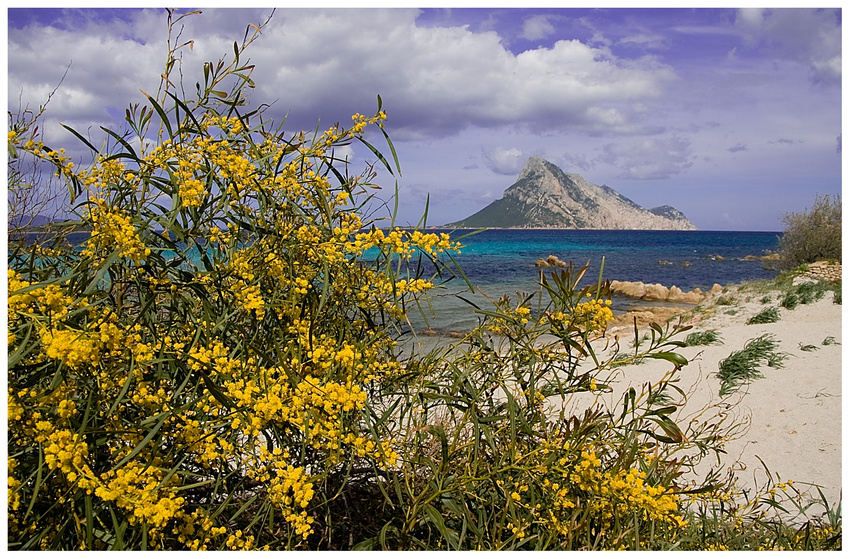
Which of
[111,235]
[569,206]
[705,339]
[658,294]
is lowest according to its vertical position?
[658,294]

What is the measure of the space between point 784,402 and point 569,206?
95879 mm

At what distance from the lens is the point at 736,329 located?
8602mm

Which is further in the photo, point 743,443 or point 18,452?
point 743,443

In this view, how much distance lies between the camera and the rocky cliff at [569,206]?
89056mm

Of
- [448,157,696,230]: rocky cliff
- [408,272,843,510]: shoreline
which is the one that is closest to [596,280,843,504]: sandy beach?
[408,272,843,510]: shoreline

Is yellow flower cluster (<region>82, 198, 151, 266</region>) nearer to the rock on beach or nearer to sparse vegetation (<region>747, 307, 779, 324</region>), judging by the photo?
sparse vegetation (<region>747, 307, 779, 324</region>)

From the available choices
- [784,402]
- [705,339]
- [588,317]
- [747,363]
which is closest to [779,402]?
[784,402]

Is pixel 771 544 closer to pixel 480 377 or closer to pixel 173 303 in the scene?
pixel 480 377

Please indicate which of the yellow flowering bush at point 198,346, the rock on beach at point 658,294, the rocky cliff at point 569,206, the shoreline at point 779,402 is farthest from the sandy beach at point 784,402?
the rocky cliff at point 569,206

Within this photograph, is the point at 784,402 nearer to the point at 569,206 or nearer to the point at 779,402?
the point at 779,402

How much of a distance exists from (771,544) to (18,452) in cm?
229

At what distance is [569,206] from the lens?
320ft

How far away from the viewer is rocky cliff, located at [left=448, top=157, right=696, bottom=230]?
292 feet
